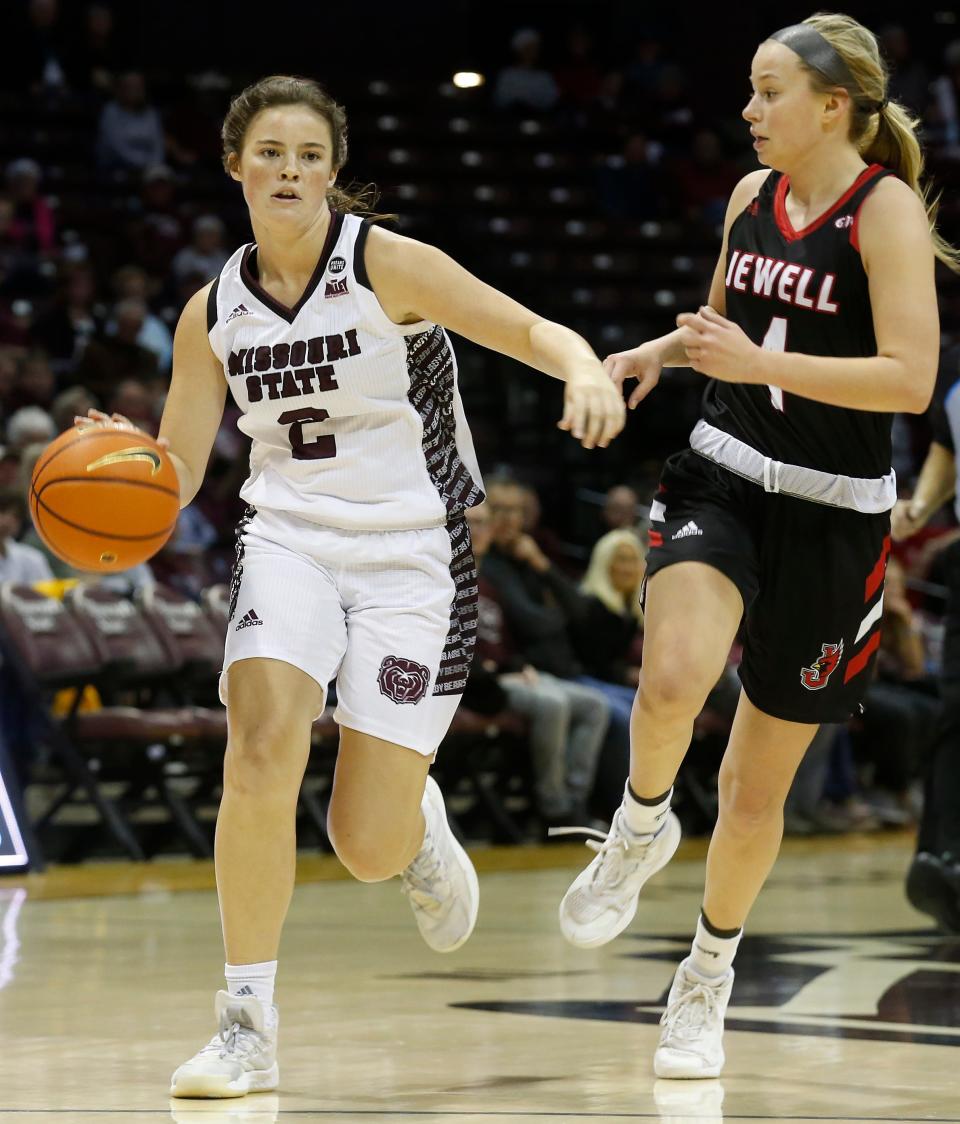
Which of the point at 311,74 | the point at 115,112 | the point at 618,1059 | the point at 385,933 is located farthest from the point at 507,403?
the point at 618,1059

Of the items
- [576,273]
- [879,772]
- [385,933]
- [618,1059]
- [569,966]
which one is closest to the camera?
[618,1059]

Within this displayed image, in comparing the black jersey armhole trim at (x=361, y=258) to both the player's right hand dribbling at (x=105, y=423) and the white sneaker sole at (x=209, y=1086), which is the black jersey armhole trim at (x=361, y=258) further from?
the white sneaker sole at (x=209, y=1086)

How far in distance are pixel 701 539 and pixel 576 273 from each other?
10.9 m

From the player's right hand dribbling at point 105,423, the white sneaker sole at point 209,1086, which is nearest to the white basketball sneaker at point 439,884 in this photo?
the white sneaker sole at point 209,1086

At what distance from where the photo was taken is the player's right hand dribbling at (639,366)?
12.4 ft

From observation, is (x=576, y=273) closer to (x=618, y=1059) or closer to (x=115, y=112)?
(x=115, y=112)

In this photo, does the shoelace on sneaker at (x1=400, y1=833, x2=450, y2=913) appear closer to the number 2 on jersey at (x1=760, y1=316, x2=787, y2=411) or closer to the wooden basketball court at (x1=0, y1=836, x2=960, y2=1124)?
the wooden basketball court at (x1=0, y1=836, x2=960, y2=1124)

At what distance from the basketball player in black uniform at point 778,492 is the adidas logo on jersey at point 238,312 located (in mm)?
735

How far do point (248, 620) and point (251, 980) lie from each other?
67 centimetres

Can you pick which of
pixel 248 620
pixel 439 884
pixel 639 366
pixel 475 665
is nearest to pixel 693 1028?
pixel 439 884

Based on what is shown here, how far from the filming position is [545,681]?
934 centimetres

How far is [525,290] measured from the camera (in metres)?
14.1

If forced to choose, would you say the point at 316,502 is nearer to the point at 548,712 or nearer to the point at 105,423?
the point at 105,423

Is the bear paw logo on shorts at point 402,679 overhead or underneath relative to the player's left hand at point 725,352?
underneath
